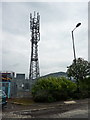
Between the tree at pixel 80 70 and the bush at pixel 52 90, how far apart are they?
7.12m

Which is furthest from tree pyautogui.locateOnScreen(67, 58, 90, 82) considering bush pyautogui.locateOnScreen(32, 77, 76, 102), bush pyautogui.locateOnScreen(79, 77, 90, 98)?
bush pyautogui.locateOnScreen(32, 77, 76, 102)

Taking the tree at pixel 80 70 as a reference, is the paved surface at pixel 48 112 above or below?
below

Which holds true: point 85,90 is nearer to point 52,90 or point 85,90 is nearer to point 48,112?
point 52,90

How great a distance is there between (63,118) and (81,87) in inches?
477

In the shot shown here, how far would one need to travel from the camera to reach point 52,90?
18.2 metres

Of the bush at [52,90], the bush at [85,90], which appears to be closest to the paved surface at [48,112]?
the bush at [52,90]

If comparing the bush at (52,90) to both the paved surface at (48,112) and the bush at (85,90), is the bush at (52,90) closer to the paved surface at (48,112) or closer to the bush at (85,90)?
the bush at (85,90)

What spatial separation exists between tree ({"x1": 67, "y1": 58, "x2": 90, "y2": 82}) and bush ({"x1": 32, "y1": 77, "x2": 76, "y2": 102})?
712cm

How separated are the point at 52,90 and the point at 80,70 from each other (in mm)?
9654

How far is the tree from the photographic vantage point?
26362 millimetres

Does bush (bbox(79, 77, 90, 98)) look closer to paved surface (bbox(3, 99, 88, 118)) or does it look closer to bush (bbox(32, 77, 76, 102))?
bush (bbox(32, 77, 76, 102))

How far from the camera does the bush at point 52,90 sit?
57.6 feet

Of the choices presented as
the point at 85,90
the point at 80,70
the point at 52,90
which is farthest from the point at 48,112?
the point at 80,70

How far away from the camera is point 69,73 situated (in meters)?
27.7
